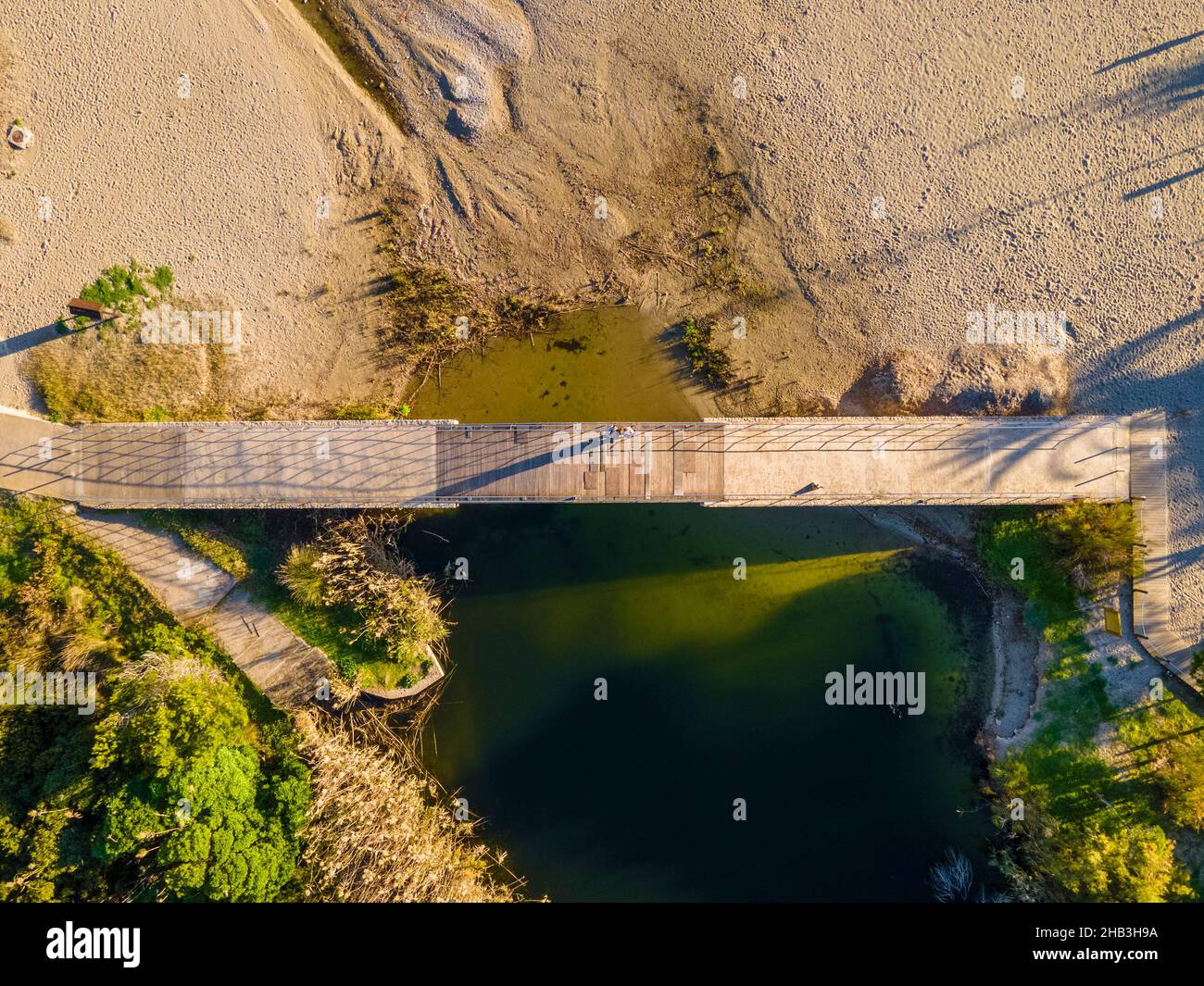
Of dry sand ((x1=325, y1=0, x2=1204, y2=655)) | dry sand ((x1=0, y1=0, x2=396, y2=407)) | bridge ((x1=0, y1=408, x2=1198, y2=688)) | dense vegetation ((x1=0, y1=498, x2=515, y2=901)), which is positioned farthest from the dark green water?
dry sand ((x1=0, y1=0, x2=396, y2=407))

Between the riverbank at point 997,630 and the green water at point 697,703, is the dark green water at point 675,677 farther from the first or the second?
the riverbank at point 997,630

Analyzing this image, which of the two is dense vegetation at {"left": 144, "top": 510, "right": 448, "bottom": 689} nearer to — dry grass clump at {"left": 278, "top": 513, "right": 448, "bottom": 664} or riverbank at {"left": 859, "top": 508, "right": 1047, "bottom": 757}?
dry grass clump at {"left": 278, "top": 513, "right": 448, "bottom": 664}

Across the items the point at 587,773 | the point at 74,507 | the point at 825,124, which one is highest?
the point at 825,124

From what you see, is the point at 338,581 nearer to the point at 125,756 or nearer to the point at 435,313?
the point at 125,756

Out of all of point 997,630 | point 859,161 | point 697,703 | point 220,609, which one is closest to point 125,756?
point 220,609

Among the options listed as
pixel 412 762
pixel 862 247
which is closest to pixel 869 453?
pixel 862 247

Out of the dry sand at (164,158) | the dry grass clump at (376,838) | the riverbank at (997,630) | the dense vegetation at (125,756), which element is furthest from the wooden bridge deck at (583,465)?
the dense vegetation at (125,756)

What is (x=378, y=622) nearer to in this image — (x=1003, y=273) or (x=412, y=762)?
(x=412, y=762)
